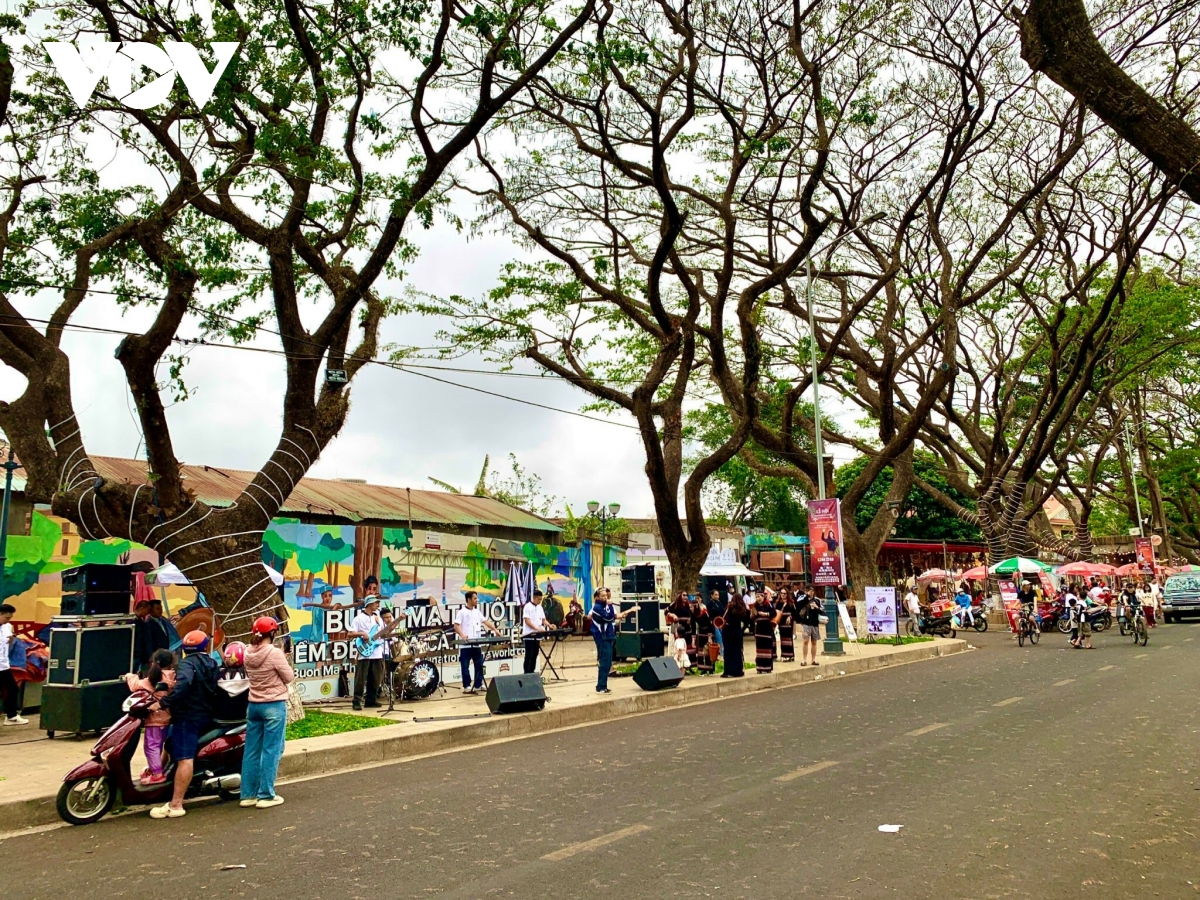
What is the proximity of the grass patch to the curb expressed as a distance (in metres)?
0.34

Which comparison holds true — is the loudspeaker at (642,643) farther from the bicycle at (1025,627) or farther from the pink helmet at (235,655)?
the bicycle at (1025,627)

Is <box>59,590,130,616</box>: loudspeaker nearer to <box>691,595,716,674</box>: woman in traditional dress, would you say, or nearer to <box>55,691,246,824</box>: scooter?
<box>55,691,246,824</box>: scooter

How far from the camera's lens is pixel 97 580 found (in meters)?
10.8

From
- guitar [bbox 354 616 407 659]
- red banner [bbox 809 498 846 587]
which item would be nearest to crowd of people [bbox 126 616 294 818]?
guitar [bbox 354 616 407 659]

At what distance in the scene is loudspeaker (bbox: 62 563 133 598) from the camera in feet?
35.1

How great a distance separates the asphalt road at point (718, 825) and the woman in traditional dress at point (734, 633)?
5.30 meters

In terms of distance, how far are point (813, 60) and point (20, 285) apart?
43.4 feet

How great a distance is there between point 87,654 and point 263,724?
4025 millimetres

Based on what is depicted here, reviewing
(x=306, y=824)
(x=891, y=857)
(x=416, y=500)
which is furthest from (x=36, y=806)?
(x=416, y=500)

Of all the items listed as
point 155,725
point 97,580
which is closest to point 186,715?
point 155,725

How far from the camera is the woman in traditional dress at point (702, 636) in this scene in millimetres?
17531

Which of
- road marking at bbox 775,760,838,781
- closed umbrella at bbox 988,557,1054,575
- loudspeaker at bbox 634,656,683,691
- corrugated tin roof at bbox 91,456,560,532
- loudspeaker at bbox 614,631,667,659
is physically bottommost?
road marking at bbox 775,760,838,781

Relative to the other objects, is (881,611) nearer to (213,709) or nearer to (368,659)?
(368,659)

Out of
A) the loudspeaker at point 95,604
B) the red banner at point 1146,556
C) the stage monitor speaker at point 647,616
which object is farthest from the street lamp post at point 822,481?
the red banner at point 1146,556
